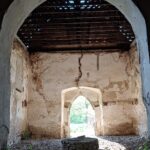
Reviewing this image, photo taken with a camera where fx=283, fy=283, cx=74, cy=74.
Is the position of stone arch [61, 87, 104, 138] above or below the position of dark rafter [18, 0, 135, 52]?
below

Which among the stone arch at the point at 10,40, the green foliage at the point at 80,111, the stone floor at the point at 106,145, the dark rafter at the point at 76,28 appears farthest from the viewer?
the green foliage at the point at 80,111

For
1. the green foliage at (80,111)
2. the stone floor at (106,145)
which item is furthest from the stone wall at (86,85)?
the green foliage at (80,111)

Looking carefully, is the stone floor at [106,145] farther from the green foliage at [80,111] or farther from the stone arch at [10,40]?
the green foliage at [80,111]

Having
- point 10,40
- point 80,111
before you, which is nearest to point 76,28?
point 10,40

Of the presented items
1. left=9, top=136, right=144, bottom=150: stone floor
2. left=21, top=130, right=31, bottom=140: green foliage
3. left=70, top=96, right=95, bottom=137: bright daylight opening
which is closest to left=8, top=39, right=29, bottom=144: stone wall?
left=21, top=130, right=31, bottom=140: green foliage

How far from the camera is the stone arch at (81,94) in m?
7.23

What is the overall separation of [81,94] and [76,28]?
2.43 m

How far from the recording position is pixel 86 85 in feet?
23.6

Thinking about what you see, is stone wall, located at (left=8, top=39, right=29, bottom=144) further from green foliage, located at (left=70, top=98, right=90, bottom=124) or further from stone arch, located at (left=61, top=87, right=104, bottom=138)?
green foliage, located at (left=70, top=98, right=90, bottom=124)

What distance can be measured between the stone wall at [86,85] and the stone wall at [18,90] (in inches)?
13.4

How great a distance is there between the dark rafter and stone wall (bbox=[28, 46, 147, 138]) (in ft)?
0.93

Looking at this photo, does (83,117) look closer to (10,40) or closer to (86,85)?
(86,85)

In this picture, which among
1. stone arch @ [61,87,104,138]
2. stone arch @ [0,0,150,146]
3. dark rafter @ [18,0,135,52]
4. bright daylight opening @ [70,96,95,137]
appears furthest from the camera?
bright daylight opening @ [70,96,95,137]

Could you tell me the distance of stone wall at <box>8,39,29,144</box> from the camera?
574 cm
